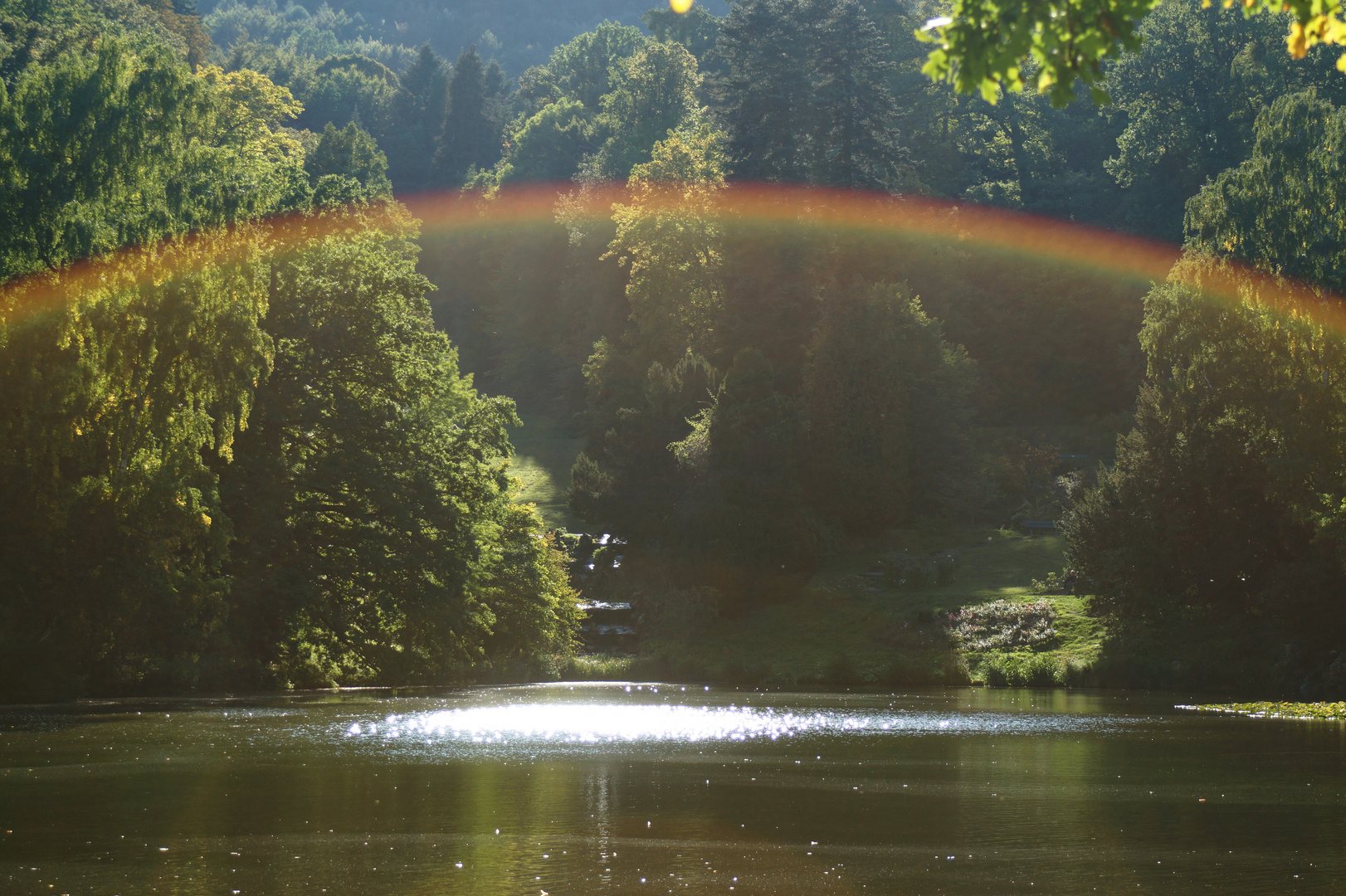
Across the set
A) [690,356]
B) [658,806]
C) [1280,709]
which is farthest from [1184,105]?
[658,806]

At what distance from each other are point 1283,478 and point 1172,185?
1740 inches

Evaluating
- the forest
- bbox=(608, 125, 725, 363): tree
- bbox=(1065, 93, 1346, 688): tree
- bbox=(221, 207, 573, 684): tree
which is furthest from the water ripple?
bbox=(608, 125, 725, 363): tree

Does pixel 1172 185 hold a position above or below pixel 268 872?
above

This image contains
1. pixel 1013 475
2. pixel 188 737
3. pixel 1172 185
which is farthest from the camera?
pixel 1172 185

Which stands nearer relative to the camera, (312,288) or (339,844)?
(339,844)

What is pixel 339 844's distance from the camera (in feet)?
32.4

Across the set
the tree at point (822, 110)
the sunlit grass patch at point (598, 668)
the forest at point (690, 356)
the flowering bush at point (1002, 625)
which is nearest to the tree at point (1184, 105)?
the forest at point (690, 356)

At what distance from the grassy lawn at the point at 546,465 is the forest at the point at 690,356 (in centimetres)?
276

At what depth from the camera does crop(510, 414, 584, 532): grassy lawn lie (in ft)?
213

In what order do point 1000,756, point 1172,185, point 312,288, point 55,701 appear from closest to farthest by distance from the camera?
point 1000,756
point 55,701
point 312,288
point 1172,185

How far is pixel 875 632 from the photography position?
141ft

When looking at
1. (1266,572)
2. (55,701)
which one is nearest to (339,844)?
(55,701)

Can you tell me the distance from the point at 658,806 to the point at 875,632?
31761 mm

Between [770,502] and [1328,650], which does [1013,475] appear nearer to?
[770,502]
